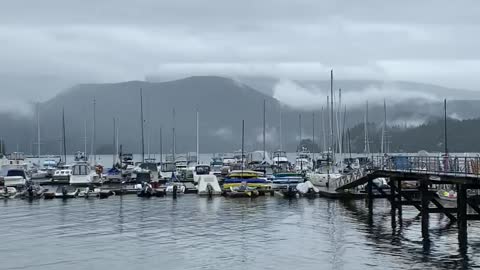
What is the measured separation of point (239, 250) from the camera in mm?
45875

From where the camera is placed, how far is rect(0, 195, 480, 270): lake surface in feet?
137

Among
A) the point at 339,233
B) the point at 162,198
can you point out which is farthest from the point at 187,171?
the point at 339,233

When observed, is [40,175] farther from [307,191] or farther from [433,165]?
[433,165]

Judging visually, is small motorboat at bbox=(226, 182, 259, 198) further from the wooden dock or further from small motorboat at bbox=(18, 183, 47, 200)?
small motorboat at bbox=(18, 183, 47, 200)

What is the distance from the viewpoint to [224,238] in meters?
51.2

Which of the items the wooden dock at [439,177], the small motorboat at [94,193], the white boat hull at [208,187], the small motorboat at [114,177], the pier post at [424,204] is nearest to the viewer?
the wooden dock at [439,177]

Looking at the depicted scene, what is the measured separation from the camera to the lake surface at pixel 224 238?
41.7 metres

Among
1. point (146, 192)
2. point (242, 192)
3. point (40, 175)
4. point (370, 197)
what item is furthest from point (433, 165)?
point (40, 175)

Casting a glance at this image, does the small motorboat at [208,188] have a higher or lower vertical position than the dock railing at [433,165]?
lower

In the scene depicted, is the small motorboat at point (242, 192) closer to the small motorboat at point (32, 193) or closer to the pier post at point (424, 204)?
the small motorboat at point (32, 193)

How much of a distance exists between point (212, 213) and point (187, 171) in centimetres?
5885

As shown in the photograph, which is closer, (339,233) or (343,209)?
(339,233)

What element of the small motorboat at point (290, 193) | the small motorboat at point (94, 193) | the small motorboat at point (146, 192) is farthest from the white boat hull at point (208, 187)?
the small motorboat at point (94, 193)

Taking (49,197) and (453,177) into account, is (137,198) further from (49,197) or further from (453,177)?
(453,177)
